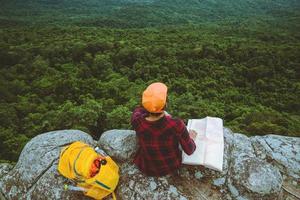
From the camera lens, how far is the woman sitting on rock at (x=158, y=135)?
3316 mm

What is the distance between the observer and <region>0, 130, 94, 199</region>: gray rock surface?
3.98m

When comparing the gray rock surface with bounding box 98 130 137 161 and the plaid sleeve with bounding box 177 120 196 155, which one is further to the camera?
the gray rock surface with bounding box 98 130 137 161

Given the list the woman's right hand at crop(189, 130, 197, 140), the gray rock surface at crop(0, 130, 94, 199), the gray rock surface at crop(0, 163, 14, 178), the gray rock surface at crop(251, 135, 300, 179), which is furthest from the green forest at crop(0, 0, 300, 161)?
the woman's right hand at crop(189, 130, 197, 140)

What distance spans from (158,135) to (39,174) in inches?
85.1

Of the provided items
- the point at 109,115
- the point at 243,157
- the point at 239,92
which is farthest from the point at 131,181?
the point at 239,92

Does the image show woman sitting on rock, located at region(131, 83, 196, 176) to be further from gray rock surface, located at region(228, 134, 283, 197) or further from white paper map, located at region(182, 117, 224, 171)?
gray rock surface, located at region(228, 134, 283, 197)

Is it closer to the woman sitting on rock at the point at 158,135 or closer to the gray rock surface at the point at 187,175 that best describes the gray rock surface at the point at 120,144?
the gray rock surface at the point at 187,175

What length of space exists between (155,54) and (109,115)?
33.8 feet

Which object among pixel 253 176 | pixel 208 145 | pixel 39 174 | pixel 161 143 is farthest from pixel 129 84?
pixel 253 176

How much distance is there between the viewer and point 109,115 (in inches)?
357

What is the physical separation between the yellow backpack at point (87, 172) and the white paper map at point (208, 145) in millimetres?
1127

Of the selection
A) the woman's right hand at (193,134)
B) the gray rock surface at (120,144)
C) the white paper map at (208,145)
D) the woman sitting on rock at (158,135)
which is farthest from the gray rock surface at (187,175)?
the woman's right hand at (193,134)

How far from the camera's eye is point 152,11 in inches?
3162

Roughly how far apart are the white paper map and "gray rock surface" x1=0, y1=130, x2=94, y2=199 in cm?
195
